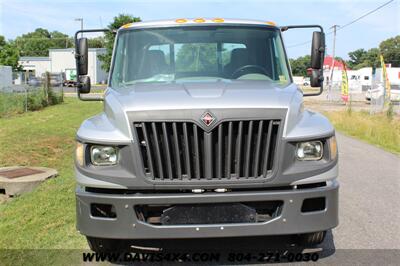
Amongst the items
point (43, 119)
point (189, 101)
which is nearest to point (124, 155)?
point (189, 101)

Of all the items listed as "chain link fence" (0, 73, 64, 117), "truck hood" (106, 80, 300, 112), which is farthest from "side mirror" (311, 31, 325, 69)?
"chain link fence" (0, 73, 64, 117)

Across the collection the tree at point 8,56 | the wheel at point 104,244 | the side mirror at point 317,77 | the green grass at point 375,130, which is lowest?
the green grass at point 375,130

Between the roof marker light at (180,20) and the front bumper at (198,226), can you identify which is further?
the roof marker light at (180,20)

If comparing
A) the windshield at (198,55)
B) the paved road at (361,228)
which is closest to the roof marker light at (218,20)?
the windshield at (198,55)

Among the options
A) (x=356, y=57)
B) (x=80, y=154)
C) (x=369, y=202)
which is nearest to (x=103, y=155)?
(x=80, y=154)

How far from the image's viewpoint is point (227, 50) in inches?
212

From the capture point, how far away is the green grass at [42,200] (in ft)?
17.1

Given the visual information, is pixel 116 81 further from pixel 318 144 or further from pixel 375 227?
pixel 375 227

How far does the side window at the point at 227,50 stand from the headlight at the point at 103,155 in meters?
1.84

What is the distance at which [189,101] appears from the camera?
397 centimetres

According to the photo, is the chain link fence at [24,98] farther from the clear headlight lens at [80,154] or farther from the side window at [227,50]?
the clear headlight lens at [80,154]

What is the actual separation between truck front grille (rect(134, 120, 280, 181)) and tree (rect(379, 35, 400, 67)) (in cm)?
13972

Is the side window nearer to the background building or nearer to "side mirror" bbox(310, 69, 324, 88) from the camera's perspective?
"side mirror" bbox(310, 69, 324, 88)

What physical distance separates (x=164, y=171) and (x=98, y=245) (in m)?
1.08
